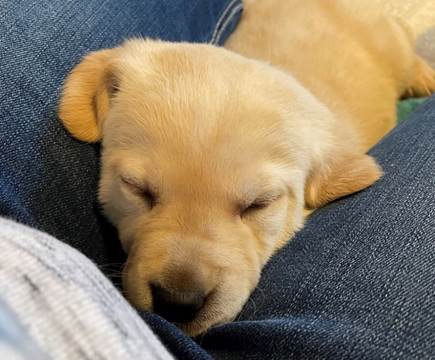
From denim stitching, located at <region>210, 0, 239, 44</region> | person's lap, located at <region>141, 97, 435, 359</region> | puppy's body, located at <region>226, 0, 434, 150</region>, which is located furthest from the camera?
denim stitching, located at <region>210, 0, 239, 44</region>

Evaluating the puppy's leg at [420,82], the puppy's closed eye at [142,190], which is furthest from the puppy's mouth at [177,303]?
the puppy's leg at [420,82]

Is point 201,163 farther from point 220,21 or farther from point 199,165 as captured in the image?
point 220,21

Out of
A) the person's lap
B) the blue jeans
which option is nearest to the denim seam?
the blue jeans

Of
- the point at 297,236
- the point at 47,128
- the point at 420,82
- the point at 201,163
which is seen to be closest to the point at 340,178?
the point at 297,236

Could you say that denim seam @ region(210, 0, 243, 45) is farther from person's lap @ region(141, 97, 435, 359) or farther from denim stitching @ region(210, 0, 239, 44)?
person's lap @ region(141, 97, 435, 359)

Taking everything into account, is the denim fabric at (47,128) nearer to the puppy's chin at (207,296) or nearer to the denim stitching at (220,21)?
the puppy's chin at (207,296)

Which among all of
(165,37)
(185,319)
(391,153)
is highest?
(165,37)

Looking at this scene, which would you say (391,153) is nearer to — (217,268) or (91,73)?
(217,268)

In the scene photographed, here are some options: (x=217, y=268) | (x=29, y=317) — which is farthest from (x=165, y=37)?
(x=29, y=317)
